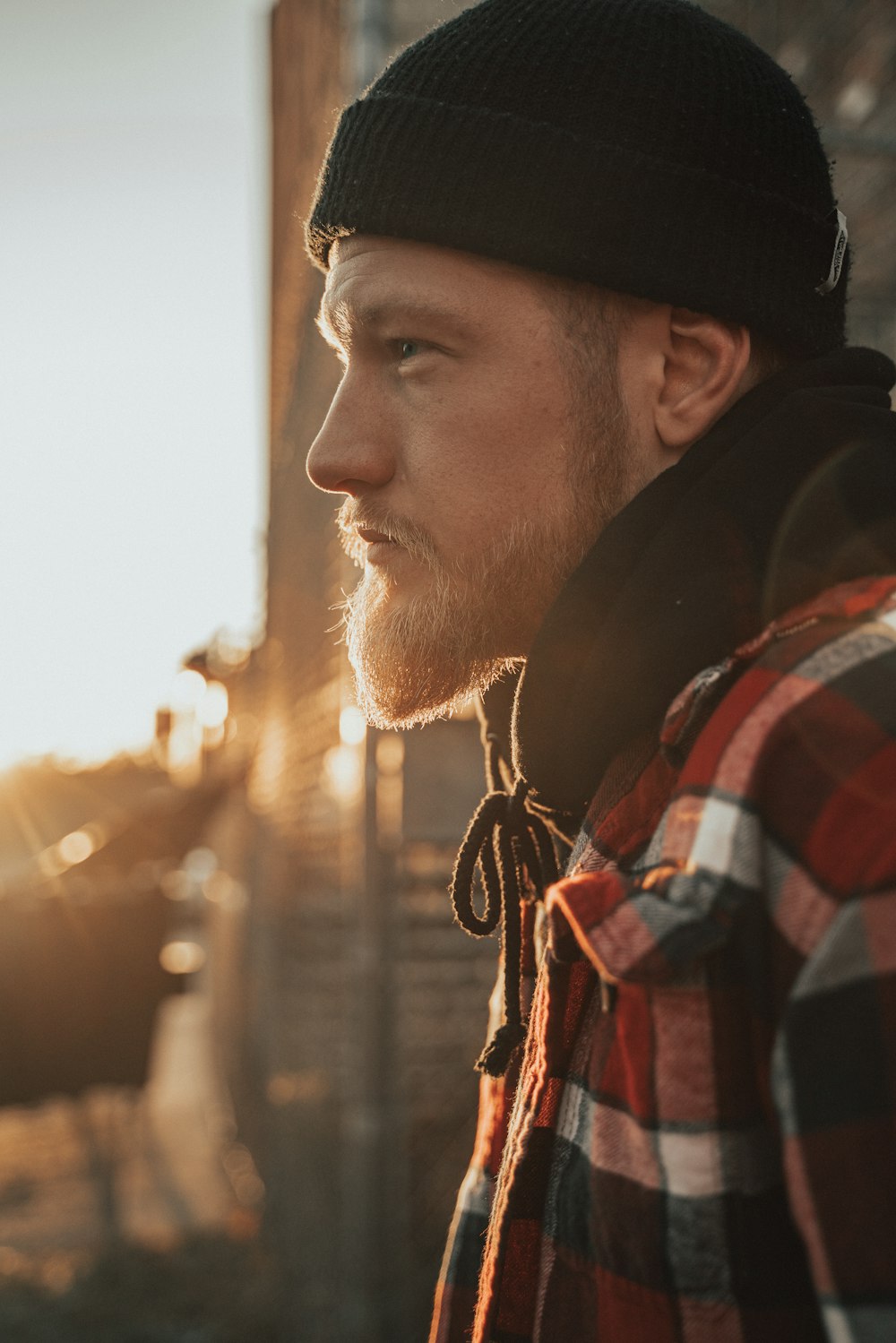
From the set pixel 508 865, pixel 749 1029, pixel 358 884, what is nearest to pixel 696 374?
pixel 508 865

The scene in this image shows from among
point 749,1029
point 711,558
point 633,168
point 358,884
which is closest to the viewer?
point 749,1029

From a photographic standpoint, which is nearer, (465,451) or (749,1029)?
(749,1029)

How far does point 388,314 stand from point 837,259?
0.62 metres

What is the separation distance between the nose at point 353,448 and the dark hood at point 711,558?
0.33 meters

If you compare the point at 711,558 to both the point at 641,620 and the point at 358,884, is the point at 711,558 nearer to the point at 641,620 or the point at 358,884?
the point at 641,620

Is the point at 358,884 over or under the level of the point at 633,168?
under

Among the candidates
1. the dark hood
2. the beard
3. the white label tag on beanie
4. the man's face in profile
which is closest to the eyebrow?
the man's face in profile

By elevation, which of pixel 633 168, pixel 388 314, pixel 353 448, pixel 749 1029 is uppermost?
pixel 633 168

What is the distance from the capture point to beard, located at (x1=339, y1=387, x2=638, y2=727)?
1312mm

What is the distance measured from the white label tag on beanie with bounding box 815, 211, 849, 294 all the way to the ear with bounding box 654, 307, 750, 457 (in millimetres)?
146

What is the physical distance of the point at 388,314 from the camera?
1.35 meters

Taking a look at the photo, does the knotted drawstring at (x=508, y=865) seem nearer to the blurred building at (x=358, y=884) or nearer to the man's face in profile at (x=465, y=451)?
the man's face in profile at (x=465, y=451)

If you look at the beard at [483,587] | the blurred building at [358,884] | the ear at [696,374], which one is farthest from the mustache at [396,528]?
the blurred building at [358,884]

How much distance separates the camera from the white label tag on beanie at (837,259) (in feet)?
4.45
